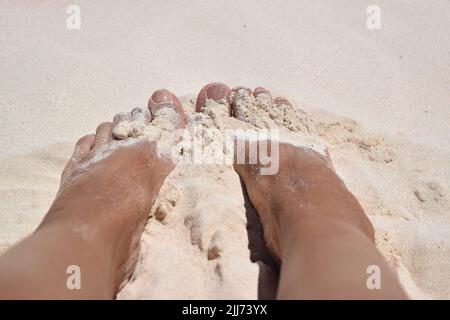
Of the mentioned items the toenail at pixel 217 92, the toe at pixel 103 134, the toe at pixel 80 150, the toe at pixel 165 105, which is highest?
the toenail at pixel 217 92

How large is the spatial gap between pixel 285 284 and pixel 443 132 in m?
1.60

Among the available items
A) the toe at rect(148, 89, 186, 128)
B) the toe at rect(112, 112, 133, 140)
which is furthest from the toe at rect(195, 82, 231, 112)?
the toe at rect(112, 112, 133, 140)

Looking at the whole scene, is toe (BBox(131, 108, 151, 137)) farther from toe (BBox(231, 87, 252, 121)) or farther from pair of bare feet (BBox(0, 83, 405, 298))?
toe (BBox(231, 87, 252, 121))

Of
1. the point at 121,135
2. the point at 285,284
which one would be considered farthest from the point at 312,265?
the point at 121,135

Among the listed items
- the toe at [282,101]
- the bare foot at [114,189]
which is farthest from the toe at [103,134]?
the toe at [282,101]

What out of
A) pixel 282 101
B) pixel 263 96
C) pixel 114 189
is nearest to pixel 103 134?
pixel 114 189

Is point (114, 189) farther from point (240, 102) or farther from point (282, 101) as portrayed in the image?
point (282, 101)

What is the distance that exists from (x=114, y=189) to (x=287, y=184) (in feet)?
2.12

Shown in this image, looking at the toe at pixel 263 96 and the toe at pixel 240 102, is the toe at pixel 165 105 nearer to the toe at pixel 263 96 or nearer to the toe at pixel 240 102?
the toe at pixel 240 102

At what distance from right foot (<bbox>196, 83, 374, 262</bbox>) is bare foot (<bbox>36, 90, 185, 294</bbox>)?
0.32 m

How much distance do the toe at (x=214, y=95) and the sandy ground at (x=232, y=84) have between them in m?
0.16

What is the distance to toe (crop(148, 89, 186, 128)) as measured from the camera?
7.48 ft

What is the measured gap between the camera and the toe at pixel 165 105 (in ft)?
7.48
